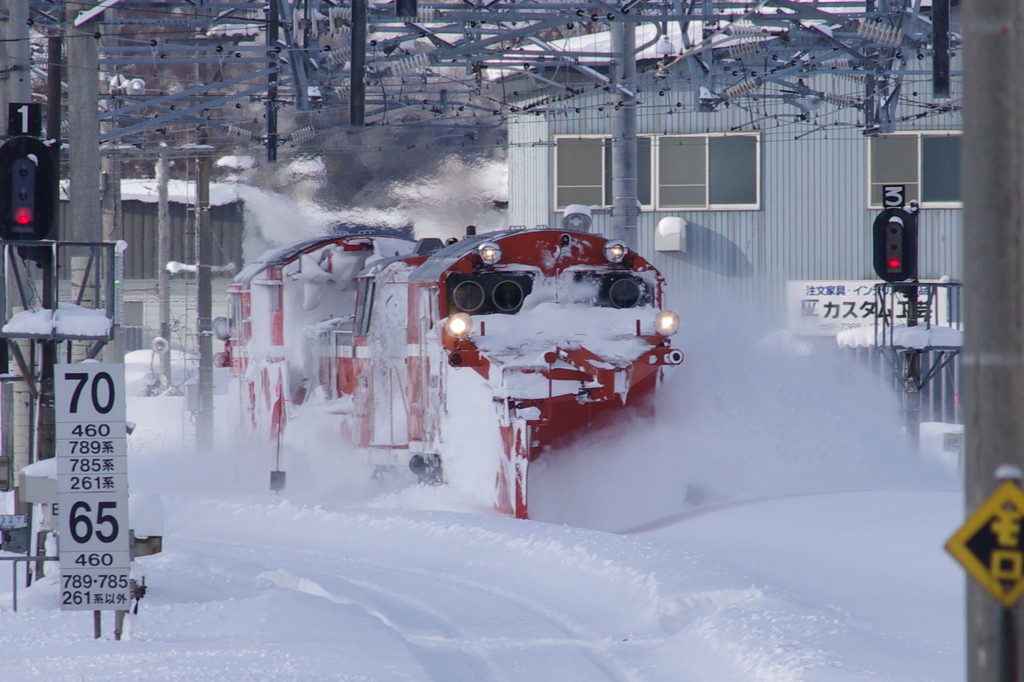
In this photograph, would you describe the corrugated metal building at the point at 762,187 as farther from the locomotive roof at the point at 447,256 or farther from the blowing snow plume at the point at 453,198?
the locomotive roof at the point at 447,256

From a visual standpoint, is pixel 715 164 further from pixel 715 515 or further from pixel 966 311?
pixel 966 311

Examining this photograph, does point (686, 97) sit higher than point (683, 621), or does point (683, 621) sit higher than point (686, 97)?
point (686, 97)

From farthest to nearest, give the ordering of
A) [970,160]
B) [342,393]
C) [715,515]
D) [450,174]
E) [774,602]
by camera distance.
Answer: [450,174], [342,393], [715,515], [774,602], [970,160]

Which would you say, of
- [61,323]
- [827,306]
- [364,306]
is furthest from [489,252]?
[827,306]

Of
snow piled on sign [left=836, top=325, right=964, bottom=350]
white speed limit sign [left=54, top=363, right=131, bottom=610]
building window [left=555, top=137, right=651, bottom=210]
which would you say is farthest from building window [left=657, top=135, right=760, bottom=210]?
white speed limit sign [left=54, top=363, right=131, bottom=610]

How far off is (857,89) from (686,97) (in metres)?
3.77

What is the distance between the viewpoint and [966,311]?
13.0ft

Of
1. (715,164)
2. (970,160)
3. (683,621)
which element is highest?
(715,164)

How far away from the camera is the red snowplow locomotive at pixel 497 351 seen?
12266mm

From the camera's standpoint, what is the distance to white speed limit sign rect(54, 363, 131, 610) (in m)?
7.41

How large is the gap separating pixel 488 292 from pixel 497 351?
0.75 metres

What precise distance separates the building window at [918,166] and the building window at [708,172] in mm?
2614

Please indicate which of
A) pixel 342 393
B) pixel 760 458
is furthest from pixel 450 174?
pixel 760 458

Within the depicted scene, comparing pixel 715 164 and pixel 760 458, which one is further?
pixel 715 164
